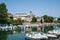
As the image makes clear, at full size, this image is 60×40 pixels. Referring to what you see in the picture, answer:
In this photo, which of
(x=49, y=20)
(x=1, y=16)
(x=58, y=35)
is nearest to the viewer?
(x=58, y=35)

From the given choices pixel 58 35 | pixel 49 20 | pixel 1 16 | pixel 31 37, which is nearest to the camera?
pixel 31 37

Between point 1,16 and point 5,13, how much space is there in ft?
4.67

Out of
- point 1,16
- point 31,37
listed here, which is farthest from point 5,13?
point 31,37

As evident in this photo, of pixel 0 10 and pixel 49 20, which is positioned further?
pixel 49 20

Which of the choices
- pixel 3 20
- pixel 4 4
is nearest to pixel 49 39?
pixel 3 20

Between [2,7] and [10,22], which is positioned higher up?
[2,7]

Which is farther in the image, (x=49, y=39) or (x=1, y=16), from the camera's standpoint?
(x=1, y=16)

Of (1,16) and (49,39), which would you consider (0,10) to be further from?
(49,39)

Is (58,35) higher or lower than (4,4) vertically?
lower

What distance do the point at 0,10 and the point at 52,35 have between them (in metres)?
26.1

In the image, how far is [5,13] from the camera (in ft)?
160

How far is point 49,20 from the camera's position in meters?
66.6

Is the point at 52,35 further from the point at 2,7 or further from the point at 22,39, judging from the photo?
the point at 2,7

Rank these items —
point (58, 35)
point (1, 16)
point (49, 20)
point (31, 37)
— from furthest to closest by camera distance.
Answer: point (49, 20) → point (1, 16) → point (58, 35) → point (31, 37)
